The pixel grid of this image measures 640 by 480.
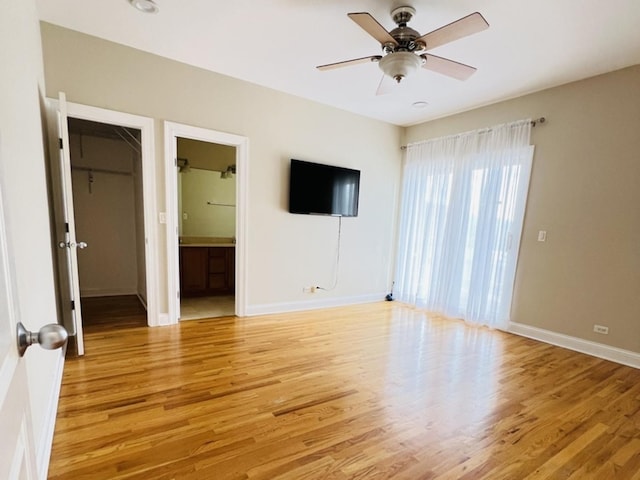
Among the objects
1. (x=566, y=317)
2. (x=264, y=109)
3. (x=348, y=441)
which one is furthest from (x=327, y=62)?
(x=566, y=317)

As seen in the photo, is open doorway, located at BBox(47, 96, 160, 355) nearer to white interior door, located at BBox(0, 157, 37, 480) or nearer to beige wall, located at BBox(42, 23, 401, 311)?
beige wall, located at BBox(42, 23, 401, 311)

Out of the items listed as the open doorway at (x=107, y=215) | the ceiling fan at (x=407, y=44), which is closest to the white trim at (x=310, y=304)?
the open doorway at (x=107, y=215)

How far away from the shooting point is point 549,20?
2242 millimetres

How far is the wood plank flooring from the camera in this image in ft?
5.14

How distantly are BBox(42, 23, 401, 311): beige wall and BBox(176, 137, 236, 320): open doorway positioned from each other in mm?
1025

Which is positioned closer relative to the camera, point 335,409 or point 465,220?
point 335,409

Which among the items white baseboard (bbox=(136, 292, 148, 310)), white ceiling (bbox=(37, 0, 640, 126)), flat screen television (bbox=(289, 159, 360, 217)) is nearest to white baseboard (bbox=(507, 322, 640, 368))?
flat screen television (bbox=(289, 159, 360, 217))

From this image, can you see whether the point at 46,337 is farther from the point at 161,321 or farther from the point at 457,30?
the point at 161,321

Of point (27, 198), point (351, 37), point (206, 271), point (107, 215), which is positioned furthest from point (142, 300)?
point (351, 37)

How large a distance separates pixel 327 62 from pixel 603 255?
3.35 m

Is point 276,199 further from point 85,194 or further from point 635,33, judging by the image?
point 635,33

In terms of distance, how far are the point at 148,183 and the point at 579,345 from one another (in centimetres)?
480

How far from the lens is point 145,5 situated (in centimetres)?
229

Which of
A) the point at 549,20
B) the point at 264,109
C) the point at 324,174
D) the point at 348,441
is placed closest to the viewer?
the point at 348,441
